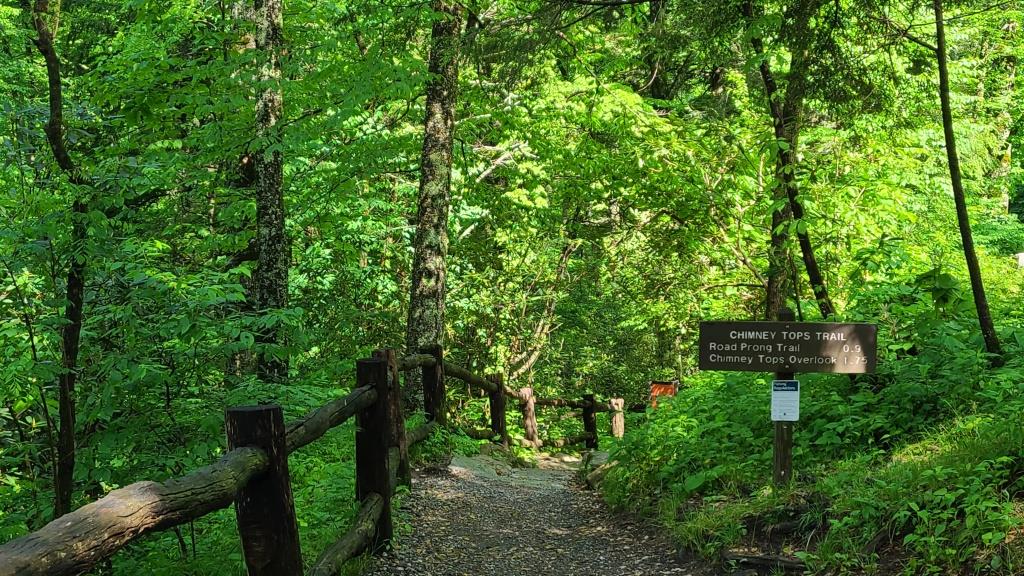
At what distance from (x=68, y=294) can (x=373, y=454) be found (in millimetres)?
2085

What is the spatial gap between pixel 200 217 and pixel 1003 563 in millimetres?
8401

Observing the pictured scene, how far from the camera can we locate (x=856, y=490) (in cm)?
477

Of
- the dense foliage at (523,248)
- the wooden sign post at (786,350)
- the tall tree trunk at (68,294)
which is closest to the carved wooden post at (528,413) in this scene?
the dense foliage at (523,248)

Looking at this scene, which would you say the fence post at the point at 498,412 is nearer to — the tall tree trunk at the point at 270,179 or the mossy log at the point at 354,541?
the tall tree trunk at the point at 270,179

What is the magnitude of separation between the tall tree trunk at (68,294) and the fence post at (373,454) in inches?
64.6

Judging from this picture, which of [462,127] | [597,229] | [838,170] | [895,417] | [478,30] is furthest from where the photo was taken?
[597,229]

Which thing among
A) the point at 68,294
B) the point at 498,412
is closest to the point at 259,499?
the point at 68,294

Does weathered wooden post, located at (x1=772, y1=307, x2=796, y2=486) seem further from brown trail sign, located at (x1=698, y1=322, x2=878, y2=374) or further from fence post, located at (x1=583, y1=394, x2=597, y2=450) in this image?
fence post, located at (x1=583, y1=394, x2=597, y2=450)

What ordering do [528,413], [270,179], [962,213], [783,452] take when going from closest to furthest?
[783,452]
[962,213]
[270,179]
[528,413]

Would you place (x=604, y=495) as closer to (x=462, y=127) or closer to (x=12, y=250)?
(x=12, y=250)

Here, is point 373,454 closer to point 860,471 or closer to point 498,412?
point 860,471

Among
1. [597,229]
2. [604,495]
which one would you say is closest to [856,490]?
[604,495]

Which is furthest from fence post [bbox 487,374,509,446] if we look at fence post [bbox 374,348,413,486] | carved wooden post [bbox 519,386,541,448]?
fence post [bbox 374,348,413,486]

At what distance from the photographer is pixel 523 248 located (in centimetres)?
1438
